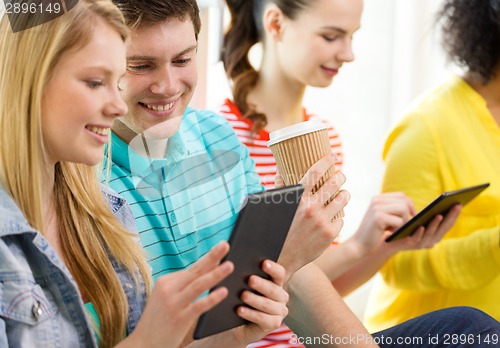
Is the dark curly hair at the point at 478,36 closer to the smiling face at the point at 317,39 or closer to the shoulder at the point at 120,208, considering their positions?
the smiling face at the point at 317,39

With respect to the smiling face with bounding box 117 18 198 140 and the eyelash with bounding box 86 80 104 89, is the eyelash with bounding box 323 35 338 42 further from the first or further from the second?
the eyelash with bounding box 86 80 104 89

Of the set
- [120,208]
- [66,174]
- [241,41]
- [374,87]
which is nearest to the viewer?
[66,174]

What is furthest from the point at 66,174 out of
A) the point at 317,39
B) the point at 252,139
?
the point at 317,39

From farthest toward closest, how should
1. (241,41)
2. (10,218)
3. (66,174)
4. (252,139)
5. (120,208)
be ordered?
(241,41) → (252,139) → (120,208) → (66,174) → (10,218)

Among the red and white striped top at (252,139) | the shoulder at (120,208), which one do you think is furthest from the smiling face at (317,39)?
→ the shoulder at (120,208)

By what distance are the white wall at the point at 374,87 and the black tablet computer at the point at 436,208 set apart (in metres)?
0.99

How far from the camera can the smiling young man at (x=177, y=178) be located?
46.0 inches

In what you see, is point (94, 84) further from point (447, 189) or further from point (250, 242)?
point (447, 189)

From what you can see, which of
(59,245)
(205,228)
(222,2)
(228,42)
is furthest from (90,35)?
(222,2)

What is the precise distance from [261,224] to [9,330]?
12.2 inches

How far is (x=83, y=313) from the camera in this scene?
3.23ft

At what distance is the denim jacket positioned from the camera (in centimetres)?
91

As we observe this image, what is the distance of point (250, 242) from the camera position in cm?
93

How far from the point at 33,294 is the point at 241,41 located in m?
1.12
